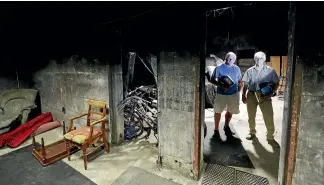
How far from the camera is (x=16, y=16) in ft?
17.4

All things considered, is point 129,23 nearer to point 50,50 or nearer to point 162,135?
point 162,135

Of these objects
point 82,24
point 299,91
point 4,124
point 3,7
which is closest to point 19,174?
point 4,124

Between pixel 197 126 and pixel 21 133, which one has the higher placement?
pixel 197 126

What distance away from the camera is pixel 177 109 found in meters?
3.64

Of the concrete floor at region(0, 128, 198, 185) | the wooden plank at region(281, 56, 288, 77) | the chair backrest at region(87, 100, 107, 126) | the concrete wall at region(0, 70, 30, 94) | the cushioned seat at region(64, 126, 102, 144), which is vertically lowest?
the concrete floor at region(0, 128, 198, 185)

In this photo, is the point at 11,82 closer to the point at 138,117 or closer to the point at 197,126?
the point at 138,117

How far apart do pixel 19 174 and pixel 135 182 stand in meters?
2.33

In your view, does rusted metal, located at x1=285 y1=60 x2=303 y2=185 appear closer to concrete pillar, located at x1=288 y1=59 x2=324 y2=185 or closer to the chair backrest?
concrete pillar, located at x1=288 y1=59 x2=324 y2=185

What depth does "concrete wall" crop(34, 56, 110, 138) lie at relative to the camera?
4.95 meters

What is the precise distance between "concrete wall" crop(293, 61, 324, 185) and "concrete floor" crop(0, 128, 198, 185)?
172cm

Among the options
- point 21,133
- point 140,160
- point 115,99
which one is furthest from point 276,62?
point 21,133

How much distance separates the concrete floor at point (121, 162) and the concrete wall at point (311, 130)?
1.72 metres

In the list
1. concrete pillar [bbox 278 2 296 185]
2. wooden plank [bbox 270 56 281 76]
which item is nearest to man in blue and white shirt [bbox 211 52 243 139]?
concrete pillar [bbox 278 2 296 185]

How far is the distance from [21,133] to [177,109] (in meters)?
4.65
